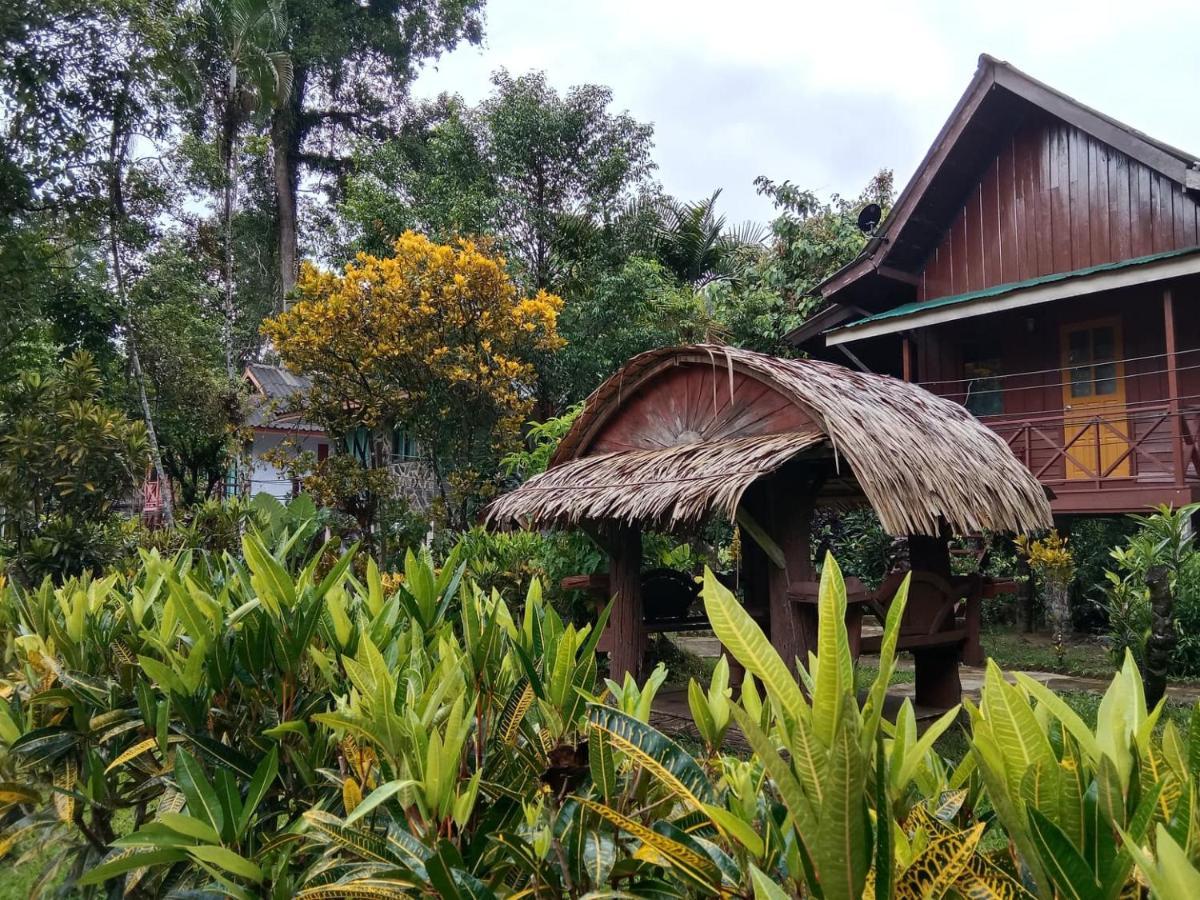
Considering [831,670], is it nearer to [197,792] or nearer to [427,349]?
[197,792]

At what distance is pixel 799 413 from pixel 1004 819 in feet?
14.0

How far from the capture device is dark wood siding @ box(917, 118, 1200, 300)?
34.0ft

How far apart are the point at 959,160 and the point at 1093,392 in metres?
3.55

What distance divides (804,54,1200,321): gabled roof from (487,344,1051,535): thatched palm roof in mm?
5863

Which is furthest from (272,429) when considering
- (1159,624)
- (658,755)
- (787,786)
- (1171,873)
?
(1171,873)

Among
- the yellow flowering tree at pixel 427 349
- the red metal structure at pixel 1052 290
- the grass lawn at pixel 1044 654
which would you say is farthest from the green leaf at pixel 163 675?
the red metal structure at pixel 1052 290

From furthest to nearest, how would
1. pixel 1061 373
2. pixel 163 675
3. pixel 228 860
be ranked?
pixel 1061 373
pixel 163 675
pixel 228 860

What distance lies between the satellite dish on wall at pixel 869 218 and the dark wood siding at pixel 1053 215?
54.3 inches

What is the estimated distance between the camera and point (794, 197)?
14.9 metres

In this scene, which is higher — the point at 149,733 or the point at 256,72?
the point at 256,72

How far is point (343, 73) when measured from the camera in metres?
22.4

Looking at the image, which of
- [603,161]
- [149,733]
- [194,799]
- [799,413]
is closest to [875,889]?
[194,799]

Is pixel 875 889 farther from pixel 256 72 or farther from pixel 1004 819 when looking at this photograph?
pixel 256 72

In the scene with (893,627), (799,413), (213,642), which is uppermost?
(799,413)
